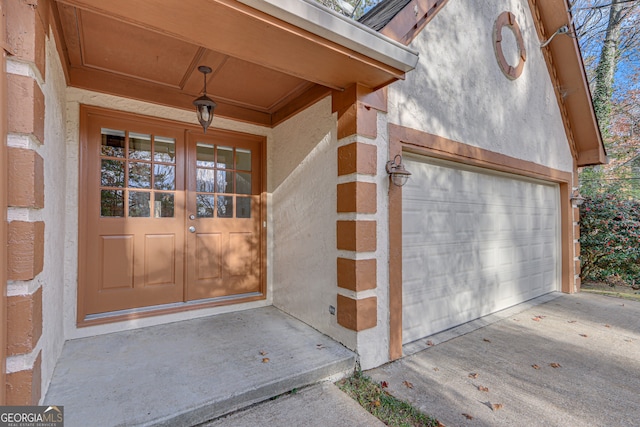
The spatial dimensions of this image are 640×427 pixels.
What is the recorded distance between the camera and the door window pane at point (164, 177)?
315 cm

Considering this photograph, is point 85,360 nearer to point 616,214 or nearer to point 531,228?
point 531,228

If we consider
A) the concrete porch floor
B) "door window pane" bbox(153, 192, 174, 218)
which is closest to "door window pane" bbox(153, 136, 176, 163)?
"door window pane" bbox(153, 192, 174, 218)

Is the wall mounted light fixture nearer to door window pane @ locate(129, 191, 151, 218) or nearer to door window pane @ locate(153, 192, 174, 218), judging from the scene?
door window pane @ locate(153, 192, 174, 218)

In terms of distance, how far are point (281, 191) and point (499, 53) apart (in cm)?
347

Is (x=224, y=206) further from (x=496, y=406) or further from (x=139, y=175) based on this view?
(x=496, y=406)

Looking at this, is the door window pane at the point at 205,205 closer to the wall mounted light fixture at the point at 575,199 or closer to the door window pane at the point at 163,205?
the door window pane at the point at 163,205

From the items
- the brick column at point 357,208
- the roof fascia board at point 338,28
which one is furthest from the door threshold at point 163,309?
the roof fascia board at point 338,28

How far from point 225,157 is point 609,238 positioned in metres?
7.16

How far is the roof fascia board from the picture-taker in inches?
68.3

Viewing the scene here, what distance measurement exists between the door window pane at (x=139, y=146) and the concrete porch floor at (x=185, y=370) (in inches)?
69.1

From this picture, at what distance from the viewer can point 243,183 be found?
12.1 feet

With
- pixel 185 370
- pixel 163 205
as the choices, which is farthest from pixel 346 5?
pixel 185 370

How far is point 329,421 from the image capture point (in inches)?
74.0

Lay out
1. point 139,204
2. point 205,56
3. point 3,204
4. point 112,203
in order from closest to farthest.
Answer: point 3,204, point 205,56, point 112,203, point 139,204
